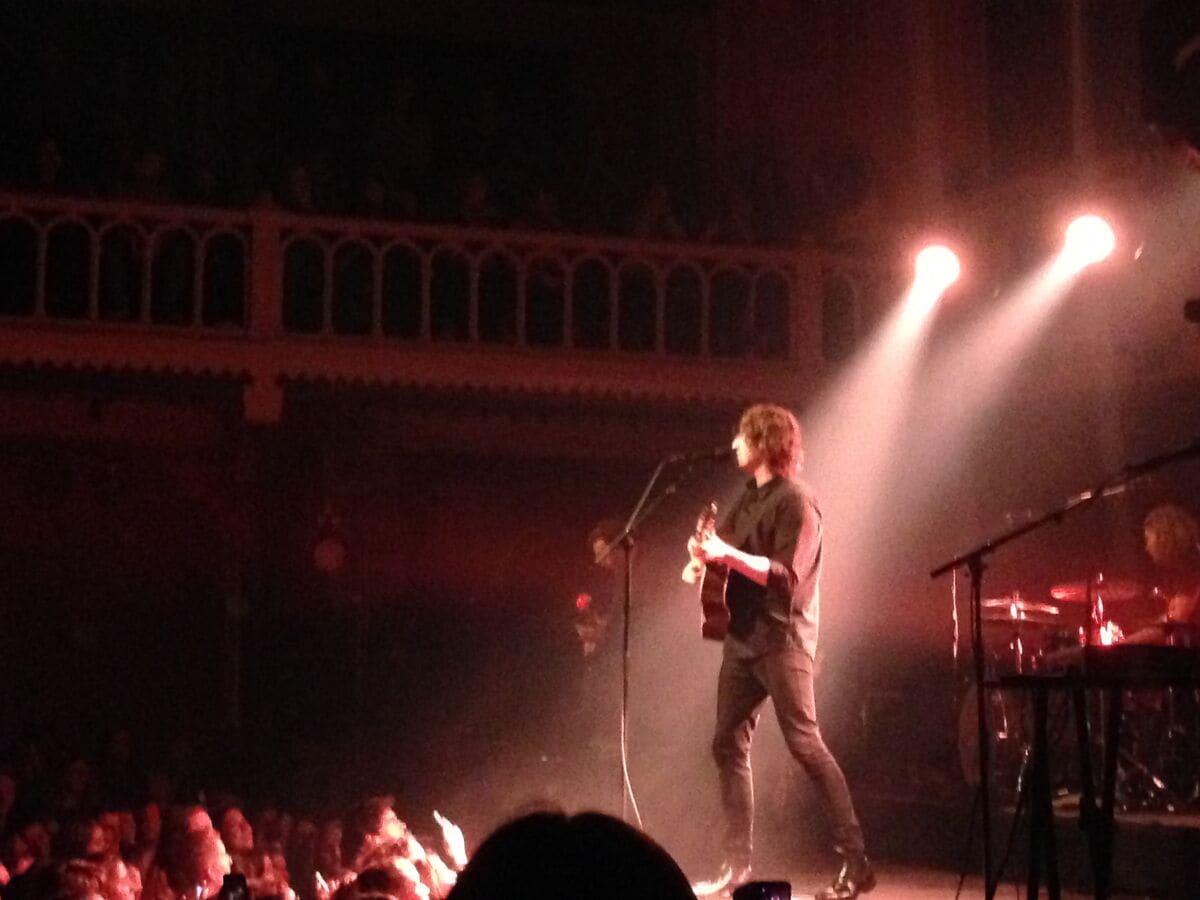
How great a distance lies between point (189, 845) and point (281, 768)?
595cm

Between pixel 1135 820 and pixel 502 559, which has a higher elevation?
pixel 502 559

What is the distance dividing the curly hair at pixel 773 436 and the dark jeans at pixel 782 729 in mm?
763

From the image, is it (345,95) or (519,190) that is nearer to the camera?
(519,190)

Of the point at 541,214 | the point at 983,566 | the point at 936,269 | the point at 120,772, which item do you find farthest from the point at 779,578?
the point at 120,772

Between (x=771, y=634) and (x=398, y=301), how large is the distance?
6.48 m

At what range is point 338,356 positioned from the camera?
11.2 meters

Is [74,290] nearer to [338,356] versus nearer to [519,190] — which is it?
[338,356]

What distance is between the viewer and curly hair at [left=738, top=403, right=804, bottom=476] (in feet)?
20.6

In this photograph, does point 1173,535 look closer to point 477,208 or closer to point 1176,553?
point 1176,553

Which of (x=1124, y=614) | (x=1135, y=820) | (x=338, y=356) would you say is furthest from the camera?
A: (x=338, y=356)

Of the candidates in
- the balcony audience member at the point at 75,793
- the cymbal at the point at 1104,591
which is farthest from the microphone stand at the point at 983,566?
the balcony audience member at the point at 75,793

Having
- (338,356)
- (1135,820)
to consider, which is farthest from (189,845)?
(338,356)

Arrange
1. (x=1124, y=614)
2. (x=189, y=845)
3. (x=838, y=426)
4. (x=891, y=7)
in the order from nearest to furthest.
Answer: (x=189, y=845) → (x=1124, y=614) → (x=838, y=426) → (x=891, y=7)

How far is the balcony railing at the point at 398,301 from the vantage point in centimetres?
1106
